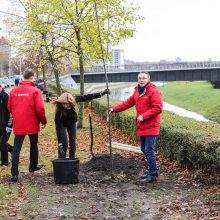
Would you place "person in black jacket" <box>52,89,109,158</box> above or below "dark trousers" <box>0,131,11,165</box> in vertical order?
above

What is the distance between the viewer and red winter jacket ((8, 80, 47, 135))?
829 centimetres

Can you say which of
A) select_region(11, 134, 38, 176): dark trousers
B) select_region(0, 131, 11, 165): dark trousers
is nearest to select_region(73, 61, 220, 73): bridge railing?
select_region(0, 131, 11, 165): dark trousers

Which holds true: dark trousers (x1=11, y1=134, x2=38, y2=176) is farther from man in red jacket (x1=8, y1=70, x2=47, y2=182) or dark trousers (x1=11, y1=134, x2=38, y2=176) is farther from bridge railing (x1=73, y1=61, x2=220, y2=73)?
bridge railing (x1=73, y1=61, x2=220, y2=73)

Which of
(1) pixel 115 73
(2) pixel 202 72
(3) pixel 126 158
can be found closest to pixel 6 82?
(1) pixel 115 73

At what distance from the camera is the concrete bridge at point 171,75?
50.0 m

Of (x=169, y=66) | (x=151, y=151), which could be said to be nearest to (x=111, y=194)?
(x=151, y=151)

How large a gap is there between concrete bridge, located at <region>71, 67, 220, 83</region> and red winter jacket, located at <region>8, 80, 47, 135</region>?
1691 inches

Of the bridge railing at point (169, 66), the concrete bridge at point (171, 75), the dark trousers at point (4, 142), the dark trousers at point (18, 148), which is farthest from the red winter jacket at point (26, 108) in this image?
the concrete bridge at point (171, 75)

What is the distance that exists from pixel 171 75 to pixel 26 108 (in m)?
44.6

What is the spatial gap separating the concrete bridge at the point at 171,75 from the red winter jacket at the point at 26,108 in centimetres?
4296

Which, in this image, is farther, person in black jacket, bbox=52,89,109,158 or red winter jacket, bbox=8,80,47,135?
person in black jacket, bbox=52,89,109,158

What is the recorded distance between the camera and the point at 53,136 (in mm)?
15836

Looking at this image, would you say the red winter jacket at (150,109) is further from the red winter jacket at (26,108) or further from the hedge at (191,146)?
the red winter jacket at (26,108)

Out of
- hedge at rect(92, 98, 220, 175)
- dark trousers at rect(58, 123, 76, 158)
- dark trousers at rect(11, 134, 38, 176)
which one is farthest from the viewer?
dark trousers at rect(58, 123, 76, 158)
